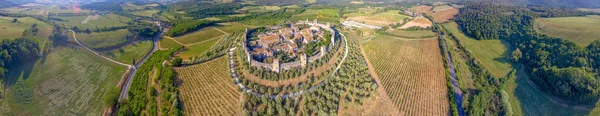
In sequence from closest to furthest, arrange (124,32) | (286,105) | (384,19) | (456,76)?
(286,105) → (456,76) → (124,32) → (384,19)

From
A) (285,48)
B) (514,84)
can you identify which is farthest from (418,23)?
(285,48)

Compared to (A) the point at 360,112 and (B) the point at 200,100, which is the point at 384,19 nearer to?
(A) the point at 360,112

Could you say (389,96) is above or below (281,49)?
below

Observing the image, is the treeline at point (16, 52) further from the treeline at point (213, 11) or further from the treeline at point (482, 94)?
the treeline at point (482, 94)

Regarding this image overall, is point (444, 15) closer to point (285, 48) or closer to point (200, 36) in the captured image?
point (285, 48)

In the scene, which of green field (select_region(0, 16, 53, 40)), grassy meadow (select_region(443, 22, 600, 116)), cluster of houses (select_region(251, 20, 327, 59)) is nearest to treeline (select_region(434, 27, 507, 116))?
grassy meadow (select_region(443, 22, 600, 116))

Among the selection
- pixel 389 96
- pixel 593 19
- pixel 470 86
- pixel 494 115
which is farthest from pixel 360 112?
pixel 593 19

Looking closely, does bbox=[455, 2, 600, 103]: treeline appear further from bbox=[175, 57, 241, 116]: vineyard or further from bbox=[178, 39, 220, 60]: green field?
bbox=[178, 39, 220, 60]: green field
